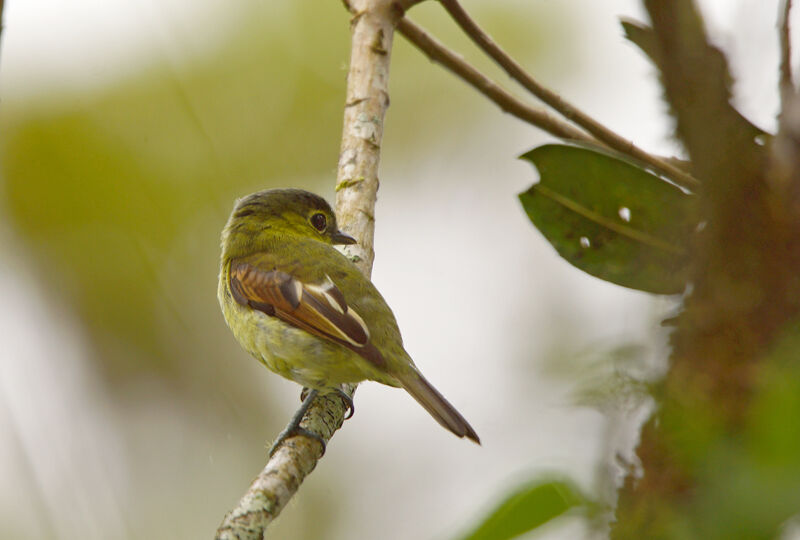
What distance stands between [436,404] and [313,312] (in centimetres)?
65

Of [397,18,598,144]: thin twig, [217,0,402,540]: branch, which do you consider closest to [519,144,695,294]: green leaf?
[397,18,598,144]: thin twig

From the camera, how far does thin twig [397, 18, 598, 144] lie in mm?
3602

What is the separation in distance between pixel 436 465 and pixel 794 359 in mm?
5407

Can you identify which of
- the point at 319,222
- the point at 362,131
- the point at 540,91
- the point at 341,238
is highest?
the point at 540,91

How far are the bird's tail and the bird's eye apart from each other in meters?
0.97

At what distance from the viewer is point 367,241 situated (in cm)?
370

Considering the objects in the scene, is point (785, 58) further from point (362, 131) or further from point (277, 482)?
point (362, 131)

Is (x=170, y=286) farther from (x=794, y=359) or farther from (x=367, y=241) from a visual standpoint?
(x=794, y=359)

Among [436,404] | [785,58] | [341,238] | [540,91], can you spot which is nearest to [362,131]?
[341,238]

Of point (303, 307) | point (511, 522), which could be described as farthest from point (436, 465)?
point (511, 522)

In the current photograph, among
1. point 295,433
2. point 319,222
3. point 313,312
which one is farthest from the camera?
point 319,222

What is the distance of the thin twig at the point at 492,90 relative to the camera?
11.8 feet

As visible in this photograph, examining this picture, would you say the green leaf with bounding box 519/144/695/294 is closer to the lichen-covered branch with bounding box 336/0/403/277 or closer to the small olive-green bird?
the small olive-green bird

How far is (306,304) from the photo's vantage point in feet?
10.9
